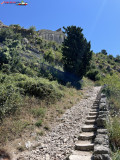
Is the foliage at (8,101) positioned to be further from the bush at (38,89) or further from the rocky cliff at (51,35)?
the rocky cliff at (51,35)

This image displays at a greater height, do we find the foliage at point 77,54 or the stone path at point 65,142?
the foliage at point 77,54

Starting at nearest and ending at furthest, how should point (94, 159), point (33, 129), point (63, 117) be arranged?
point (94, 159) < point (33, 129) < point (63, 117)

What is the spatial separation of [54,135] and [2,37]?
780 inches

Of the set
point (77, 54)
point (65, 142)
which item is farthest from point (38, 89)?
point (77, 54)

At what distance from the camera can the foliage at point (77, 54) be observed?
14133mm

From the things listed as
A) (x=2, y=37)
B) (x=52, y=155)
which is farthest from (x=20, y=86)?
(x=2, y=37)

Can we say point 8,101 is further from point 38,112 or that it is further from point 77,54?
point 77,54

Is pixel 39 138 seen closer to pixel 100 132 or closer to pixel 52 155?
pixel 52 155

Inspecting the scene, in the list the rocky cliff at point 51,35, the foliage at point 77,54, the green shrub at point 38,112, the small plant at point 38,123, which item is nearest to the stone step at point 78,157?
the small plant at point 38,123

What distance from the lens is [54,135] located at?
4.09 metres

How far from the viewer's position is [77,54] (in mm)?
14273

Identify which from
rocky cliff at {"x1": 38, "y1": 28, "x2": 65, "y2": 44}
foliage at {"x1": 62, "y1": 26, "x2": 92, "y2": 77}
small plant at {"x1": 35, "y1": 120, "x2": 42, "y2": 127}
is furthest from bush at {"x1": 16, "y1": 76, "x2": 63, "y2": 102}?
rocky cliff at {"x1": 38, "y1": 28, "x2": 65, "y2": 44}

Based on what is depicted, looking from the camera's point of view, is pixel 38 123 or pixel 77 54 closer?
pixel 38 123

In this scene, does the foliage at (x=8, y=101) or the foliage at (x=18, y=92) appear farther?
the foliage at (x=18, y=92)
